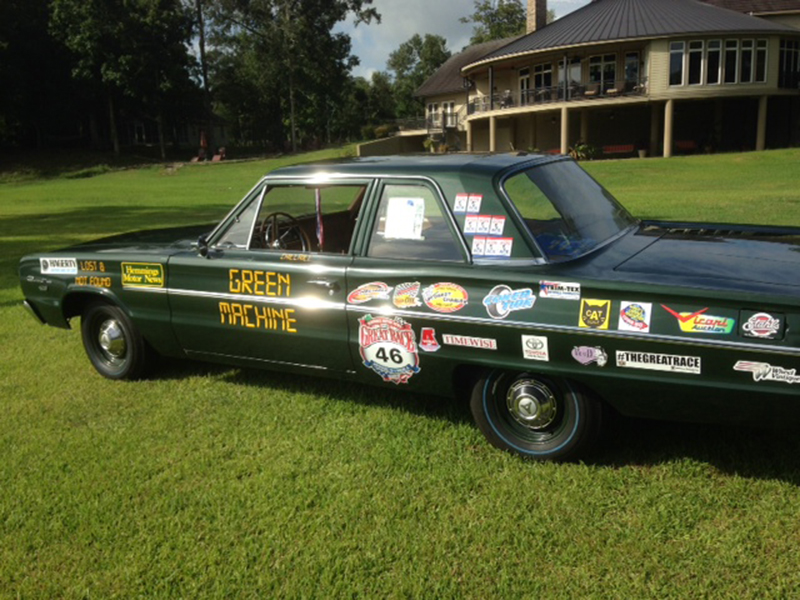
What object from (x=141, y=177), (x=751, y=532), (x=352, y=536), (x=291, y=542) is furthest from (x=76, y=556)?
(x=141, y=177)

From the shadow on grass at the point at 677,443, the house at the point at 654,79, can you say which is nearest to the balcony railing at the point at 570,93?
the house at the point at 654,79

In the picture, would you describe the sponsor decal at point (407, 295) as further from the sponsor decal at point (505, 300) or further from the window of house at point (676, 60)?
the window of house at point (676, 60)

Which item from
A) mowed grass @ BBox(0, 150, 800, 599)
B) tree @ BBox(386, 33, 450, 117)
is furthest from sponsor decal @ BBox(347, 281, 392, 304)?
tree @ BBox(386, 33, 450, 117)

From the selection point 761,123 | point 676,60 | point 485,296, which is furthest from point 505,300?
point 761,123

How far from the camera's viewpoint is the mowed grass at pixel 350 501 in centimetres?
294

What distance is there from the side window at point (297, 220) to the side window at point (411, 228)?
0.45 meters

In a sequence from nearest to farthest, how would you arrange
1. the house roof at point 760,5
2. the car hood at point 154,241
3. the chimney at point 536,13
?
1. the car hood at point 154,241
2. the house roof at point 760,5
3. the chimney at point 536,13

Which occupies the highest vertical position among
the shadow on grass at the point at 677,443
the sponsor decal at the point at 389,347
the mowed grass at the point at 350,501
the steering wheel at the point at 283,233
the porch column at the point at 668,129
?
the porch column at the point at 668,129

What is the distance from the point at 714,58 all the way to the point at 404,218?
108ft

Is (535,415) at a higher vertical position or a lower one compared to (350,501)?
higher

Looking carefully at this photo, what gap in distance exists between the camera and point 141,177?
132ft

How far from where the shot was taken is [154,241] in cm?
555

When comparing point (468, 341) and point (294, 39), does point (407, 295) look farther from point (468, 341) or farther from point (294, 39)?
point (294, 39)

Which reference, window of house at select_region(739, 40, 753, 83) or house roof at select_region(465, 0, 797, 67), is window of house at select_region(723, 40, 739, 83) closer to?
window of house at select_region(739, 40, 753, 83)
